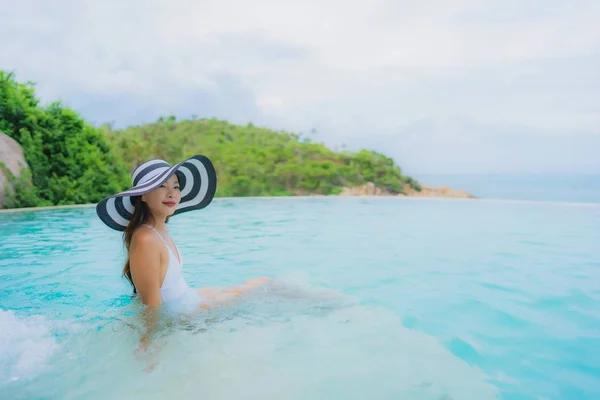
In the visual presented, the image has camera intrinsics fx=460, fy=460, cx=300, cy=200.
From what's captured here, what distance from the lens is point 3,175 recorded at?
9.12 m

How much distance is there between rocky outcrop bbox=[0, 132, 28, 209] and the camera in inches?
356

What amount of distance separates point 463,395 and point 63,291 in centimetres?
285

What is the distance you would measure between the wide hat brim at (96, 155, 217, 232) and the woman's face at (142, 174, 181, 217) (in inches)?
2.7

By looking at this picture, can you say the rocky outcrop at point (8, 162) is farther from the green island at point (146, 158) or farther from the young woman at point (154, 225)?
the young woman at point (154, 225)

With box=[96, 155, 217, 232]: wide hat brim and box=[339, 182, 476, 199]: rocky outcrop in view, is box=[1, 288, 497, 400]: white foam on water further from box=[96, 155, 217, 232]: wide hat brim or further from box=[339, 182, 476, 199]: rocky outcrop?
box=[339, 182, 476, 199]: rocky outcrop

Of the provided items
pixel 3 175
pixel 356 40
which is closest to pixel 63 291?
pixel 3 175

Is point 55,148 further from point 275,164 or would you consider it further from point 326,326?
point 326,326

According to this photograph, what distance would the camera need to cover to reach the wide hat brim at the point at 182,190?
6.71 ft

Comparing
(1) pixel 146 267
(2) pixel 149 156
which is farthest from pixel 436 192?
(1) pixel 146 267

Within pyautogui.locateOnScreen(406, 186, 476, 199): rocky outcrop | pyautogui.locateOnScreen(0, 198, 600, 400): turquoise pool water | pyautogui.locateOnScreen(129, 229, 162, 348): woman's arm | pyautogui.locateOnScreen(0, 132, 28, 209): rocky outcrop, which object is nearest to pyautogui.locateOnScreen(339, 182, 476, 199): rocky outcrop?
pyautogui.locateOnScreen(406, 186, 476, 199): rocky outcrop

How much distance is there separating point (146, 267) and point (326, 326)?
38.7 inches

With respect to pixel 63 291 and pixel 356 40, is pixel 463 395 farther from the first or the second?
pixel 356 40

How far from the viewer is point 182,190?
2.55 m

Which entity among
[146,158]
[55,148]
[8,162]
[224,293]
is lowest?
[224,293]
